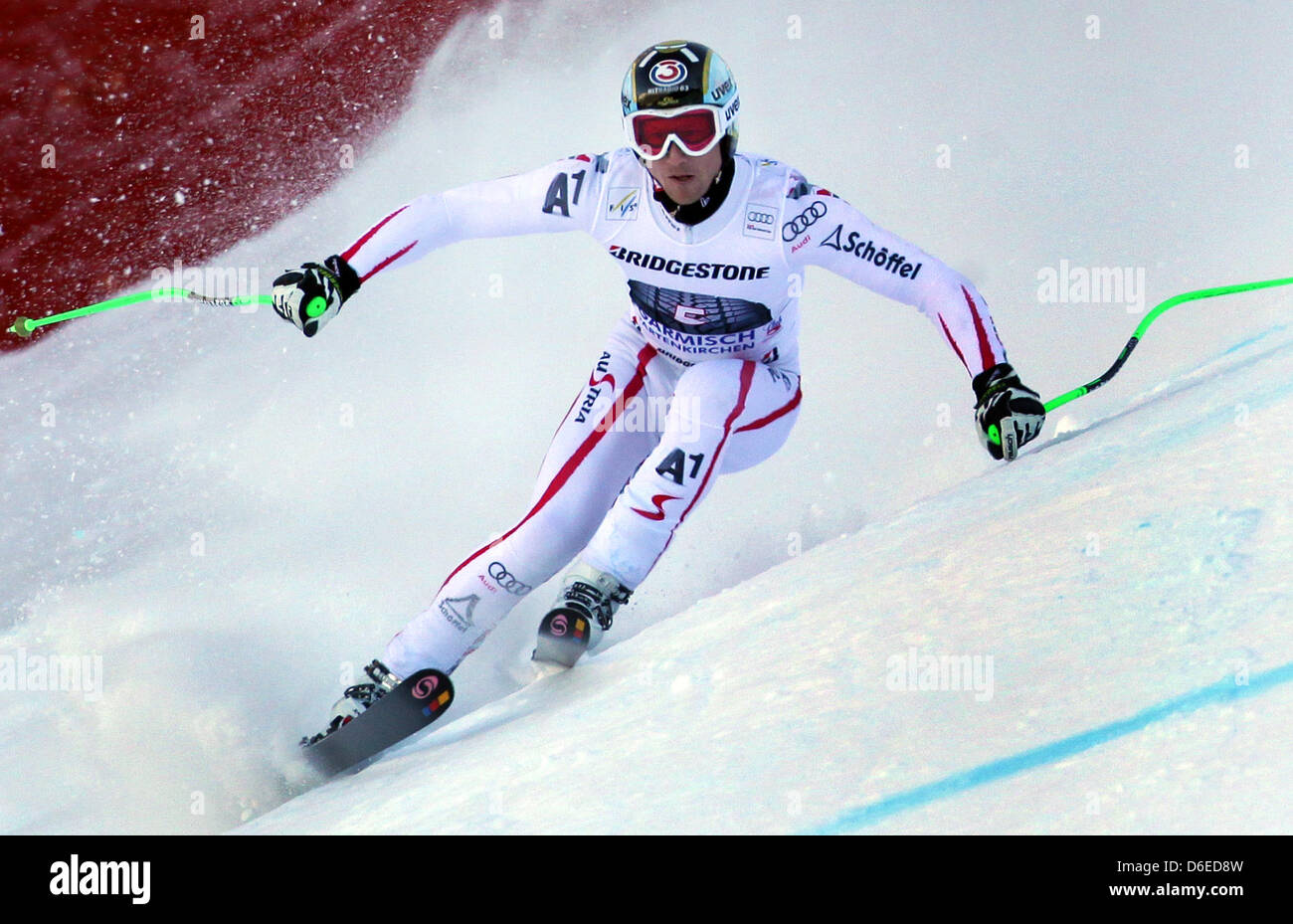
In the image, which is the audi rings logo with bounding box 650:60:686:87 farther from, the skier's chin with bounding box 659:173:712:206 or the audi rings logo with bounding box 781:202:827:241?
the audi rings logo with bounding box 781:202:827:241

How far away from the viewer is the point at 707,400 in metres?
2.83

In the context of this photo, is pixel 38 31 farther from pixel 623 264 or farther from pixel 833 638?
pixel 833 638

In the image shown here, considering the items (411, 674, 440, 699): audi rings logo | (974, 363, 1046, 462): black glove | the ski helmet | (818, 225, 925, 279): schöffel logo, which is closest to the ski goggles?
the ski helmet

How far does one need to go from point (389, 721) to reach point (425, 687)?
0.34ft

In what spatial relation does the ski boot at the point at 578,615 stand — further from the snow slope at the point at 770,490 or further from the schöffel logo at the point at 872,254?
the schöffel logo at the point at 872,254

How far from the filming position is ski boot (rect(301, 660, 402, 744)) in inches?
111

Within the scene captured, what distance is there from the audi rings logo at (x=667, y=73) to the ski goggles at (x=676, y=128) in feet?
0.19

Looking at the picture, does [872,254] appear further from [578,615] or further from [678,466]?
[578,615]

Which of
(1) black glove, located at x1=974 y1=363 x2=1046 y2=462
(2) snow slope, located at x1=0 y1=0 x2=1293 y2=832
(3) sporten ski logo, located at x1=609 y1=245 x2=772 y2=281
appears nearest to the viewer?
(2) snow slope, located at x1=0 y1=0 x2=1293 y2=832

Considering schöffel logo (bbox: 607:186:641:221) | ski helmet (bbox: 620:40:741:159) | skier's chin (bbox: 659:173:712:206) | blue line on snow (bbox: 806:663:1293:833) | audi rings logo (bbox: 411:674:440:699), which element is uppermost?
ski helmet (bbox: 620:40:741:159)

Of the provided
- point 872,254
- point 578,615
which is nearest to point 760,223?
point 872,254

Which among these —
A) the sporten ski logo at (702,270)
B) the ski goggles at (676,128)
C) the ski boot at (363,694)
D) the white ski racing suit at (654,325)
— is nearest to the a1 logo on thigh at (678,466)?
the white ski racing suit at (654,325)

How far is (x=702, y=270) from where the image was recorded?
9.37 feet

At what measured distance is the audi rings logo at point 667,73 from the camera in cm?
264
